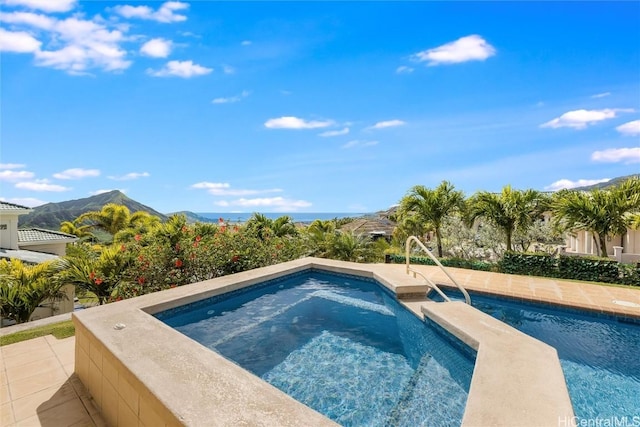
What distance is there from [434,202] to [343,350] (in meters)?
8.90

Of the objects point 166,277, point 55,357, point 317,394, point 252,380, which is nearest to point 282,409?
point 252,380

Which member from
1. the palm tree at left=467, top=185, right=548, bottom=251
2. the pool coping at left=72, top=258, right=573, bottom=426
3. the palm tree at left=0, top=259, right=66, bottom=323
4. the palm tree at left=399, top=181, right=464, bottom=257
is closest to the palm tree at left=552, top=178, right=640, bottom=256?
the palm tree at left=467, top=185, right=548, bottom=251

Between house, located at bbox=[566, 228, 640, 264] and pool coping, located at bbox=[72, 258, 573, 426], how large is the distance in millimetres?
16251

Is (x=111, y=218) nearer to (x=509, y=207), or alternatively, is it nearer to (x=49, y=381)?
(x=49, y=381)

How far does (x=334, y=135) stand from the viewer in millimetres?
30484

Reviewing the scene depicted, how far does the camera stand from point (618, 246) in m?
19.9

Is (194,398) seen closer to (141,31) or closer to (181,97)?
(141,31)

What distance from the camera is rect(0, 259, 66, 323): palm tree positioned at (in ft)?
19.4

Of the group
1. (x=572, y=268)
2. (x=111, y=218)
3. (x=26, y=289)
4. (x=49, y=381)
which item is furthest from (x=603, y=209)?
(x=111, y=218)

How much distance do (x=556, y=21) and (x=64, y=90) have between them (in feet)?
49.8

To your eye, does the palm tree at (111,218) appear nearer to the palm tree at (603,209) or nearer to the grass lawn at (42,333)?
the grass lawn at (42,333)

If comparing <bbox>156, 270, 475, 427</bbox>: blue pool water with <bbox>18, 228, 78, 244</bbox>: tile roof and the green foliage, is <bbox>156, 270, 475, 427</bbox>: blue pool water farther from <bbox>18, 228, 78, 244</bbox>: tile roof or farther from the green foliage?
<bbox>18, 228, 78, 244</bbox>: tile roof

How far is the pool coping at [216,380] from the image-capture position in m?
2.15

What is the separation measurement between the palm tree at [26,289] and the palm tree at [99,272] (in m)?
0.33
